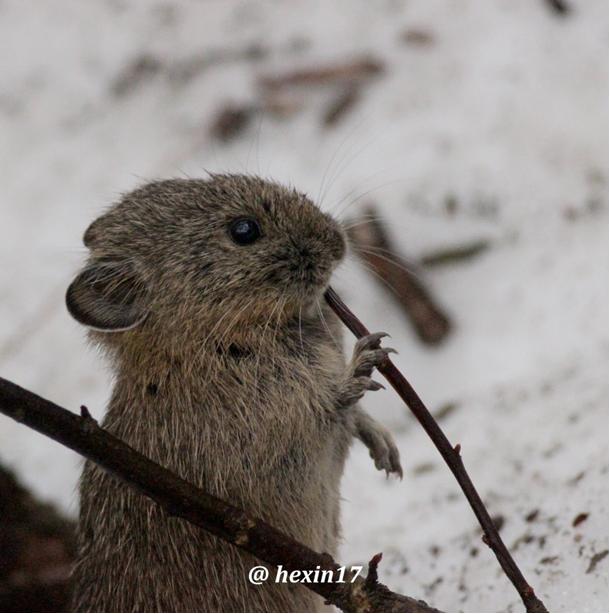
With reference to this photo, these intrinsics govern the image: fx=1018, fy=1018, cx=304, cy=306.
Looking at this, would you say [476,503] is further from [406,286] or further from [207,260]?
[406,286]

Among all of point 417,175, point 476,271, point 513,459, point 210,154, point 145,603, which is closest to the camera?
point 145,603

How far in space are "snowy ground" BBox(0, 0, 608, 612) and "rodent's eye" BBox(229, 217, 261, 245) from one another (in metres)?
0.79

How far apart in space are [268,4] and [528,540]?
542 centimetres

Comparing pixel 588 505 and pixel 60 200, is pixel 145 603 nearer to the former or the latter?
pixel 588 505

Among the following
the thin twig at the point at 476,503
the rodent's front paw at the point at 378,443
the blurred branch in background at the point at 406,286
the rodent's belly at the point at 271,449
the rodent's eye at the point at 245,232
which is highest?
the blurred branch in background at the point at 406,286

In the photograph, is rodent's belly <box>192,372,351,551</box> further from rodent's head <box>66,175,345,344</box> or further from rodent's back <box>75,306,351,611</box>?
rodent's head <box>66,175,345,344</box>

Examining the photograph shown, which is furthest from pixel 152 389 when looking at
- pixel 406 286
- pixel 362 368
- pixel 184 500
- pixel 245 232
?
pixel 406 286


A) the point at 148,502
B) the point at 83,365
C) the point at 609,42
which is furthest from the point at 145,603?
the point at 609,42

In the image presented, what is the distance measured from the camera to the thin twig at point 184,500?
8.66 feet

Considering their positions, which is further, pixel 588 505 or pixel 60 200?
pixel 60 200

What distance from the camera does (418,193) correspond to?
663 cm

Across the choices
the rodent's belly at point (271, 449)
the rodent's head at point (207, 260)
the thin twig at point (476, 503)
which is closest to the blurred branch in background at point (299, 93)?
the rodent's head at point (207, 260)

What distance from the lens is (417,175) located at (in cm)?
671

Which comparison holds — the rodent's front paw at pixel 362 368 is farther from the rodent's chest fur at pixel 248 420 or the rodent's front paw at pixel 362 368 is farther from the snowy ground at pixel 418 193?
the snowy ground at pixel 418 193
